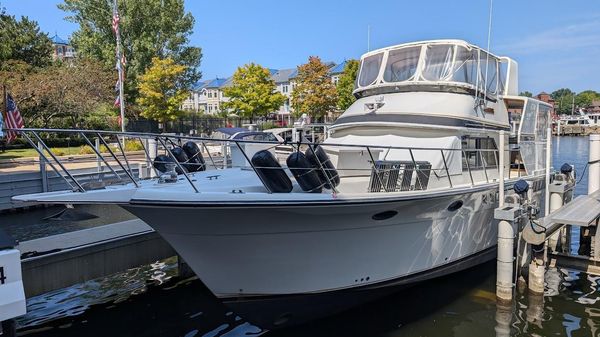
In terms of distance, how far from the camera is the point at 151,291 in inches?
319

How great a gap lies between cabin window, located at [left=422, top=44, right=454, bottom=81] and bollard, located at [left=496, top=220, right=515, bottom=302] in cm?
295

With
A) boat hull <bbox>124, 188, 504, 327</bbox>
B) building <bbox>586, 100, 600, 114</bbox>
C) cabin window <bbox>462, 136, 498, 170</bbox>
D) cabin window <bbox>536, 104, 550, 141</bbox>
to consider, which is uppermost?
building <bbox>586, 100, 600, 114</bbox>

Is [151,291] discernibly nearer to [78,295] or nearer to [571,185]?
[78,295]

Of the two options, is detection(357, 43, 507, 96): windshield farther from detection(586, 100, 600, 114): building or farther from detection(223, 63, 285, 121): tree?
detection(586, 100, 600, 114): building

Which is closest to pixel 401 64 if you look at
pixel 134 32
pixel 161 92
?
pixel 161 92

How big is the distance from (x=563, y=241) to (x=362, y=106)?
4.85 meters

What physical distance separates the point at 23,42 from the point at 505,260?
122 feet

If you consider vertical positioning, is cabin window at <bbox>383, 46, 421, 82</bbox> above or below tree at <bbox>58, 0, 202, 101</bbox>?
below

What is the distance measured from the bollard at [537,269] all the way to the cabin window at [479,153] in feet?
5.35

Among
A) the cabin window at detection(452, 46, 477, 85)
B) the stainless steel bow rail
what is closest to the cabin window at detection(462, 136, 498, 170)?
the stainless steel bow rail

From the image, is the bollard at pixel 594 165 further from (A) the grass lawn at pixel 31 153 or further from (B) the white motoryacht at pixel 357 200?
(A) the grass lawn at pixel 31 153

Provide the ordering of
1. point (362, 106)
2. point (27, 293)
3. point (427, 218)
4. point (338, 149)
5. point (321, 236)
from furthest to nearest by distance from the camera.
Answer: point (362, 106), point (338, 149), point (427, 218), point (27, 293), point (321, 236)

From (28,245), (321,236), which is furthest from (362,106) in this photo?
(28,245)

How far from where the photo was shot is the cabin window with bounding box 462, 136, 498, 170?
8070 millimetres
